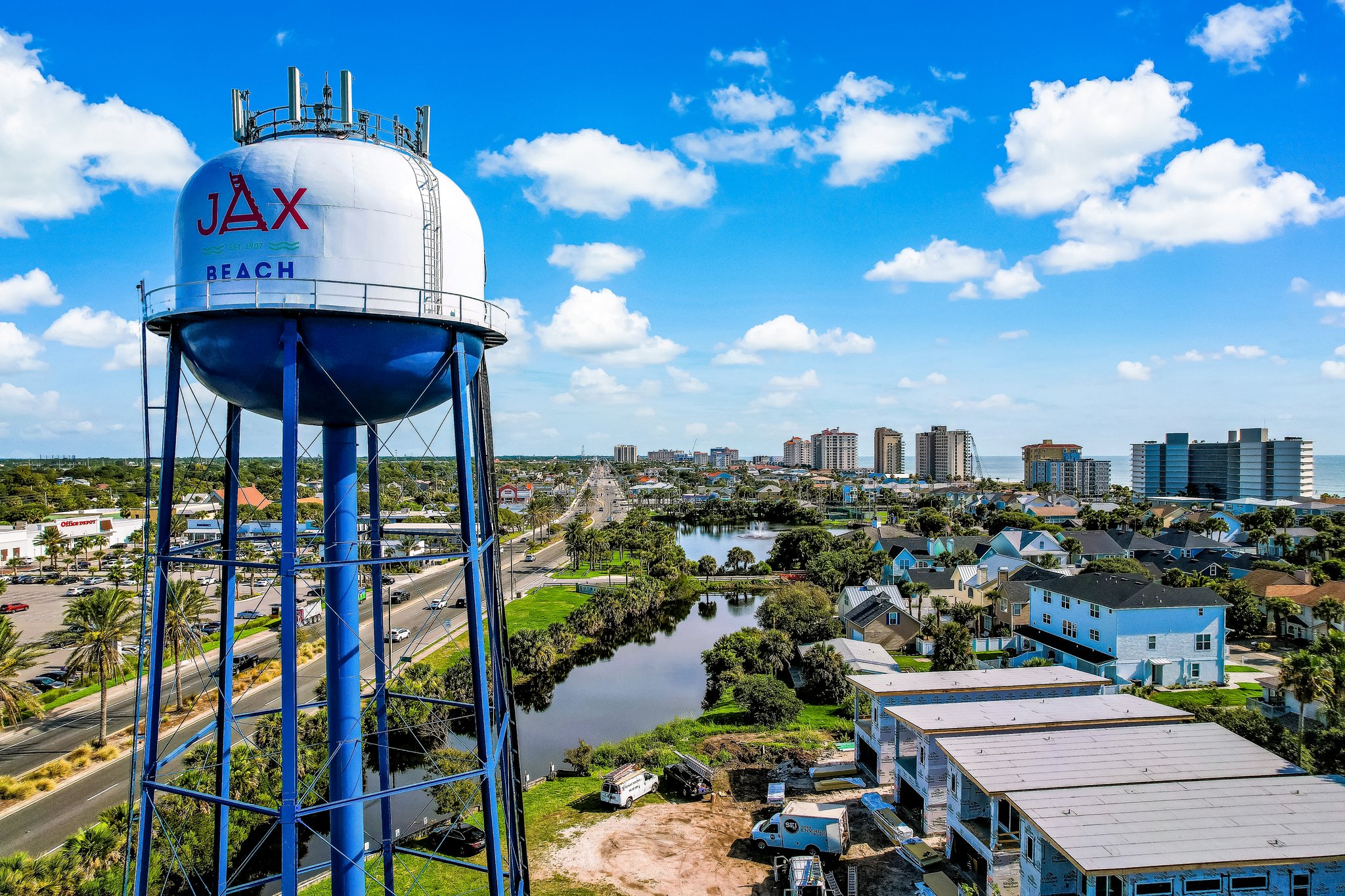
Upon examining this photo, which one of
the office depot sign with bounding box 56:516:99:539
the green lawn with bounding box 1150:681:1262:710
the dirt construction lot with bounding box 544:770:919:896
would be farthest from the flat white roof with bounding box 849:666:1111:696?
the office depot sign with bounding box 56:516:99:539

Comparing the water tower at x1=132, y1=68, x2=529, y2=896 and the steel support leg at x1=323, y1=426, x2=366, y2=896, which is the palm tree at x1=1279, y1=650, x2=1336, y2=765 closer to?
the water tower at x1=132, y1=68, x2=529, y2=896

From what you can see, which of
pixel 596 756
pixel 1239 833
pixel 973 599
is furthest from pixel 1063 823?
pixel 973 599

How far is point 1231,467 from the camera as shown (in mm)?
141250

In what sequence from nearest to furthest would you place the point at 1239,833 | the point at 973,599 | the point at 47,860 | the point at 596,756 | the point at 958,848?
the point at 1239,833 → the point at 47,860 → the point at 958,848 → the point at 596,756 → the point at 973,599

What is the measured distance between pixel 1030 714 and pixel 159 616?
20422mm

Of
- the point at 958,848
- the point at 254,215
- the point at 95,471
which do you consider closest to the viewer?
the point at 254,215

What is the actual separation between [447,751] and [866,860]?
49.0 feet

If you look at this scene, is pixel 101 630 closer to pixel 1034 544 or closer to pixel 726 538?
pixel 1034 544

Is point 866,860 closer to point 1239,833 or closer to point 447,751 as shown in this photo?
point 1239,833

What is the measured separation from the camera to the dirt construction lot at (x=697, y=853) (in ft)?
58.9

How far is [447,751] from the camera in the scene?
2686 cm

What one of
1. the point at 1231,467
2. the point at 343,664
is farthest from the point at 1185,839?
the point at 1231,467

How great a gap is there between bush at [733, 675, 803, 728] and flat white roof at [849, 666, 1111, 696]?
5.38 m

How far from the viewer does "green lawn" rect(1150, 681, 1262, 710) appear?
2956cm
